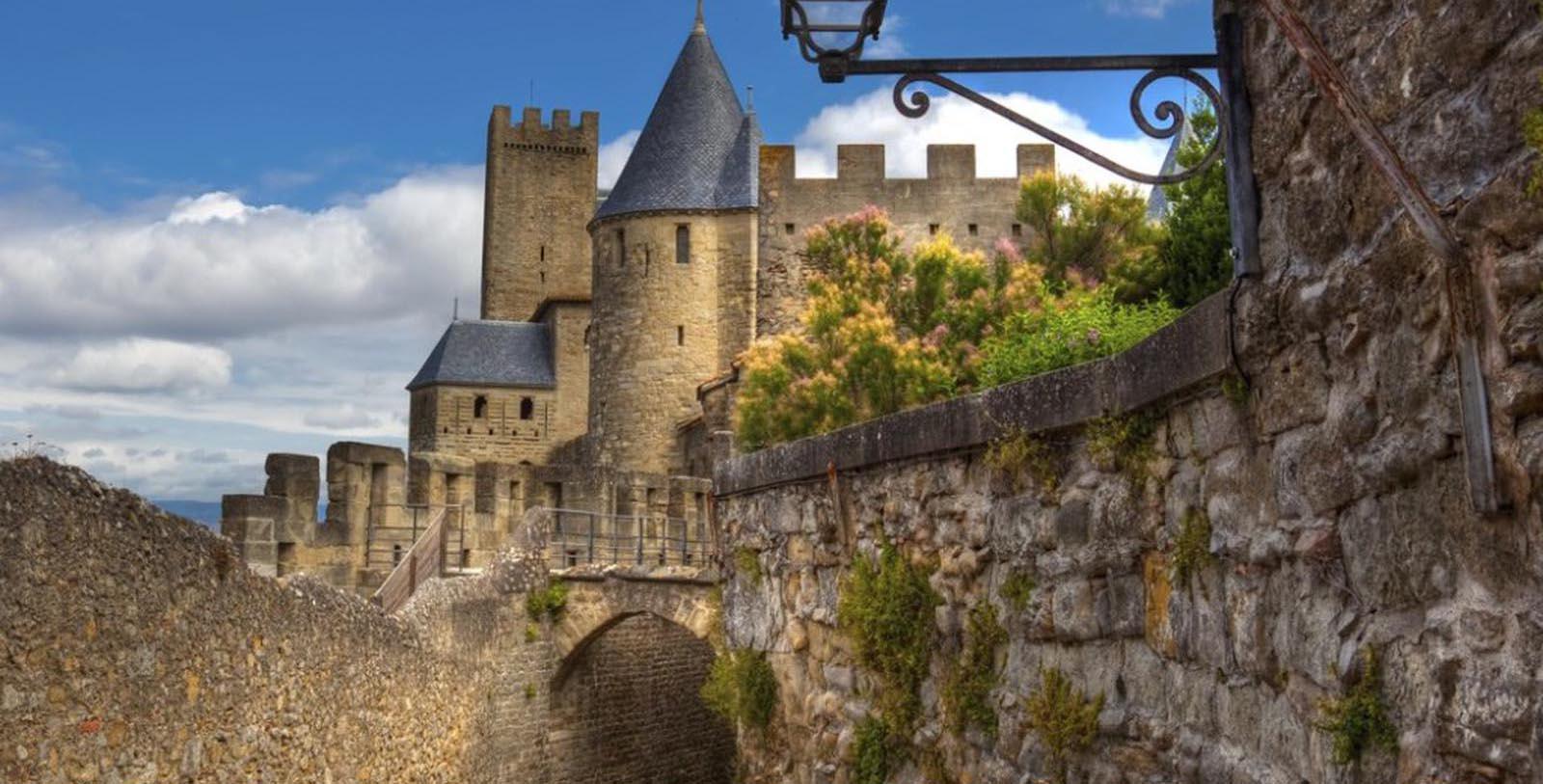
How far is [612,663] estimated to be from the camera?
17.9 metres

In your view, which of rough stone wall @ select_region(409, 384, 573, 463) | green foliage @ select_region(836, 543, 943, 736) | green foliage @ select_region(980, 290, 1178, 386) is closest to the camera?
green foliage @ select_region(836, 543, 943, 736)

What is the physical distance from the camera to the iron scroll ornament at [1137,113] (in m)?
3.46

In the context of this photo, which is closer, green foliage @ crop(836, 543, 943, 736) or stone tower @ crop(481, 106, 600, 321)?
green foliage @ crop(836, 543, 943, 736)

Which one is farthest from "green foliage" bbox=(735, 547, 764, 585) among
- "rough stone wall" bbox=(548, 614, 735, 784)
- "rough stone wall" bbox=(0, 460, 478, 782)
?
"rough stone wall" bbox=(548, 614, 735, 784)

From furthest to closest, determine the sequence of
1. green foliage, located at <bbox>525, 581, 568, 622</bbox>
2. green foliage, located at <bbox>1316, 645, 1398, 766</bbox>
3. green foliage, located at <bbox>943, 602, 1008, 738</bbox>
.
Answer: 1. green foliage, located at <bbox>525, 581, 568, 622</bbox>
2. green foliage, located at <bbox>943, 602, 1008, 738</bbox>
3. green foliage, located at <bbox>1316, 645, 1398, 766</bbox>

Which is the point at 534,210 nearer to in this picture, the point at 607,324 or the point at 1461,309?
the point at 607,324

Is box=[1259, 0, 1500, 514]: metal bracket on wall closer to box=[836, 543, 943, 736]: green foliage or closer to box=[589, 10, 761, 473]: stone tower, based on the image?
box=[836, 543, 943, 736]: green foliage

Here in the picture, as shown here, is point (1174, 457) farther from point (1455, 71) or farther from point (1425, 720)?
point (1455, 71)

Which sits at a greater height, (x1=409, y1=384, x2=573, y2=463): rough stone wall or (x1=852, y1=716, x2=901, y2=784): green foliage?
(x1=409, y1=384, x2=573, y2=463): rough stone wall

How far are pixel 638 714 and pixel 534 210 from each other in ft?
129

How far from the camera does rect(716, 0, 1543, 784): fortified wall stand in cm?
243

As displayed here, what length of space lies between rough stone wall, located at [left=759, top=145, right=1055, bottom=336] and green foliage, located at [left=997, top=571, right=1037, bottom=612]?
2205 centimetres

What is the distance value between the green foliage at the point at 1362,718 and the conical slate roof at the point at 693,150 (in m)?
28.9

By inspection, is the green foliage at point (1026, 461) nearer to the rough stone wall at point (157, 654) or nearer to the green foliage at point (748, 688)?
the green foliage at point (748, 688)
